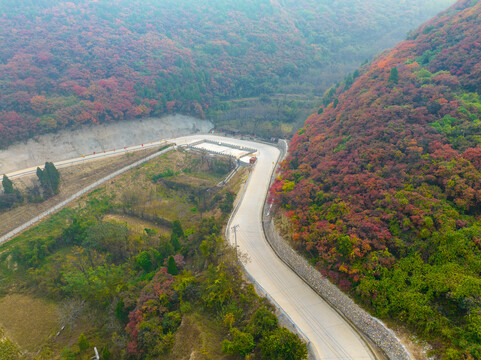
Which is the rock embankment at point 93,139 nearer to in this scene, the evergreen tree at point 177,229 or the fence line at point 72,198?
the fence line at point 72,198

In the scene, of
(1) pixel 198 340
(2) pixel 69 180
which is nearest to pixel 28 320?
(1) pixel 198 340

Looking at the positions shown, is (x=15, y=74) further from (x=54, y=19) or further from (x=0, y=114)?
(x=54, y=19)

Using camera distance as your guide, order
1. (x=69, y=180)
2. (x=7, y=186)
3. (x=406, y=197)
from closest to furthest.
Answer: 1. (x=406, y=197)
2. (x=7, y=186)
3. (x=69, y=180)

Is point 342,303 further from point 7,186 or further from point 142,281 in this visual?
point 7,186

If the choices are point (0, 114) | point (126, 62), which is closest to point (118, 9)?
point (126, 62)

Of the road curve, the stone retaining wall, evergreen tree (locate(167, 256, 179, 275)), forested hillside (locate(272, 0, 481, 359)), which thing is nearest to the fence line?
evergreen tree (locate(167, 256, 179, 275))

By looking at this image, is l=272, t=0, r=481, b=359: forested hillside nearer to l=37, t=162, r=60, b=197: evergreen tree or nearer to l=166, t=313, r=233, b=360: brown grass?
l=166, t=313, r=233, b=360: brown grass
